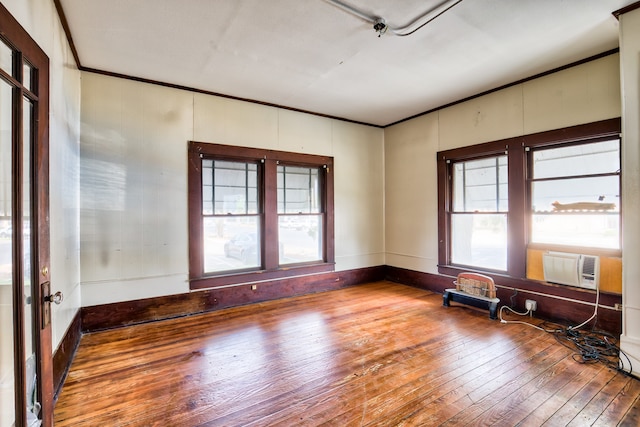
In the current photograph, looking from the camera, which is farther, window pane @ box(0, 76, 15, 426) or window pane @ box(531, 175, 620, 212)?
window pane @ box(531, 175, 620, 212)

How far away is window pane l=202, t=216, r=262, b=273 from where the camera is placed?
4.20 metres

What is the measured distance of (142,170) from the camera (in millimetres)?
3680

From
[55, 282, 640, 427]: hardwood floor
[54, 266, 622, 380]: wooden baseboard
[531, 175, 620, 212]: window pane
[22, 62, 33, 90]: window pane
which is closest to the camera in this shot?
[22, 62, 33, 90]: window pane

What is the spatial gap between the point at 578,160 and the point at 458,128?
1572 millimetres

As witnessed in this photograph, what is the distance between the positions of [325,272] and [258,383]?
2.83 m

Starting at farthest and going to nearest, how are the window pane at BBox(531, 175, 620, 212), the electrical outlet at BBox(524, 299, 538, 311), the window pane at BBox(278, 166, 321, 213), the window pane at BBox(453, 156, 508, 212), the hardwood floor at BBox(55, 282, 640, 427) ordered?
1. the window pane at BBox(278, 166, 321, 213)
2. the window pane at BBox(453, 156, 508, 212)
3. the electrical outlet at BBox(524, 299, 538, 311)
4. the window pane at BBox(531, 175, 620, 212)
5. the hardwood floor at BBox(55, 282, 640, 427)

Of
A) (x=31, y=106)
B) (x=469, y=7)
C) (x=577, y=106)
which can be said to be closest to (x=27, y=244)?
(x=31, y=106)

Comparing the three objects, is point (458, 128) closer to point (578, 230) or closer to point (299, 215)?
point (578, 230)

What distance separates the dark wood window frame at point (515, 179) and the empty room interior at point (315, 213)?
0.03 m

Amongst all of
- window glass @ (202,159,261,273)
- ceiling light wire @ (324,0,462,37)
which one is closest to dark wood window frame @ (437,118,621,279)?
ceiling light wire @ (324,0,462,37)

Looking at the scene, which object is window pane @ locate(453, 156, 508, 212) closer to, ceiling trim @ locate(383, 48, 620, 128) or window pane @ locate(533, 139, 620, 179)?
window pane @ locate(533, 139, 620, 179)

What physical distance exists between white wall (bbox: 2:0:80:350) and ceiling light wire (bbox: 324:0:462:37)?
2004 millimetres

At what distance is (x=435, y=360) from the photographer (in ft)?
8.99

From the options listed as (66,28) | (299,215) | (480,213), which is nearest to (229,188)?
(299,215)
